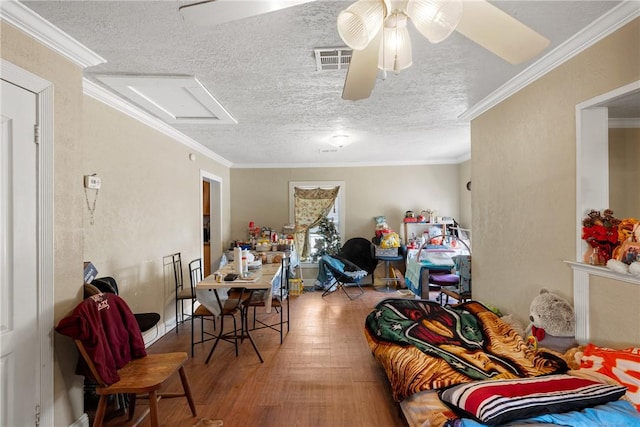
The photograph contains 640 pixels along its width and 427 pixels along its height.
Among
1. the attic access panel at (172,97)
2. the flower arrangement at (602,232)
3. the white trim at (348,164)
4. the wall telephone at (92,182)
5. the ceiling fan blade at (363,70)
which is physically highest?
the attic access panel at (172,97)

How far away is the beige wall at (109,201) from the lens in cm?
179

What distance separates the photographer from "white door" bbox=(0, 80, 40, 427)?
152 cm

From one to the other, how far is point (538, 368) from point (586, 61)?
6.33 feet

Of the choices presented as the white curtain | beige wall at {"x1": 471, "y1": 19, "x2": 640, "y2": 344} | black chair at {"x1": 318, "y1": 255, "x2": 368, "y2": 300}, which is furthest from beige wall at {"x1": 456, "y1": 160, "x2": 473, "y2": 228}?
beige wall at {"x1": 471, "y1": 19, "x2": 640, "y2": 344}

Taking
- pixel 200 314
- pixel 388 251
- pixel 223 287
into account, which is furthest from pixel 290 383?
pixel 388 251

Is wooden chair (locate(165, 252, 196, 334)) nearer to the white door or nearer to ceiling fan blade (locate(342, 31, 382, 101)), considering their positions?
the white door

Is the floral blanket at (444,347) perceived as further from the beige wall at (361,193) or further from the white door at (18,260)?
the beige wall at (361,193)

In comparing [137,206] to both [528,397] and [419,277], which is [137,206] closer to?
[419,277]

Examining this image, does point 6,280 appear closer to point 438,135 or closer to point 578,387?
point 578,387

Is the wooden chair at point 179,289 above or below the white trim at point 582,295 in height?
below

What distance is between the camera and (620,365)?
1.53 metres

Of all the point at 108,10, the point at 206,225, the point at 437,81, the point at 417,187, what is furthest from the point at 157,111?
the point at 417,187

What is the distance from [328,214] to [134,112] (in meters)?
3.92

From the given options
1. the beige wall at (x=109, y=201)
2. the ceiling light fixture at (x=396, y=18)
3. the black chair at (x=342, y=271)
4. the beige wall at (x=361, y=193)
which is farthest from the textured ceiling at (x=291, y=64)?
the black chair at (x=342, y=271)
